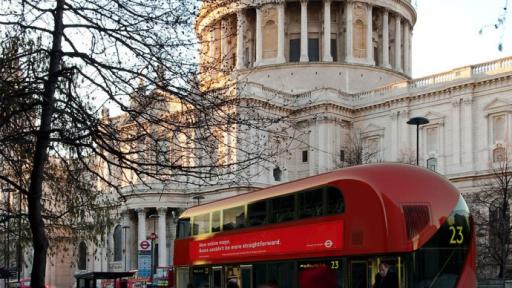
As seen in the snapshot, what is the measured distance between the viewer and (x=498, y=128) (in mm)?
67312

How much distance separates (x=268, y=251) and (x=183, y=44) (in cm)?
957

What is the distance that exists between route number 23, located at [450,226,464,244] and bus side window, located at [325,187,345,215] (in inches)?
101

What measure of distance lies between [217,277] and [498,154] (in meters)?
44.6

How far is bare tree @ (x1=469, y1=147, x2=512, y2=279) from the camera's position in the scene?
45719mm

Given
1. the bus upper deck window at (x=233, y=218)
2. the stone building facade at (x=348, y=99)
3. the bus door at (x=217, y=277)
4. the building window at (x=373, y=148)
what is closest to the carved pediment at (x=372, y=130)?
the stone building facade at (x=348, y=99)

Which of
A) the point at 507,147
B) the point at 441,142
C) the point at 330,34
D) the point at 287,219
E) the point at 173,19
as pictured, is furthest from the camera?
the point at 330,34

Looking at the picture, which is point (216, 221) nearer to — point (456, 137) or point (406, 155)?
point (406, 155)

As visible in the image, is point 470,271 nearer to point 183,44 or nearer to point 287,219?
point 287,219

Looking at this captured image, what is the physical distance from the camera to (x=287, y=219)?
22562 millimetres

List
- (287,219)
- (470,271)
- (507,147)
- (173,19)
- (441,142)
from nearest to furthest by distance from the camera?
(173,19)
(470,271)
(287,219)
(507,147)
(441,142)

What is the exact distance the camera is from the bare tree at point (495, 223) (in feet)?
150

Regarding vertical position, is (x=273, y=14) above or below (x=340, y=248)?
above

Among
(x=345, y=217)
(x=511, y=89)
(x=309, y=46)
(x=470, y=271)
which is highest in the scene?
(x=309, y=46)

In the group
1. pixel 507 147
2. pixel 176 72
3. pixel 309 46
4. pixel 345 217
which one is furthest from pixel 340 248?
pixel 309 46
